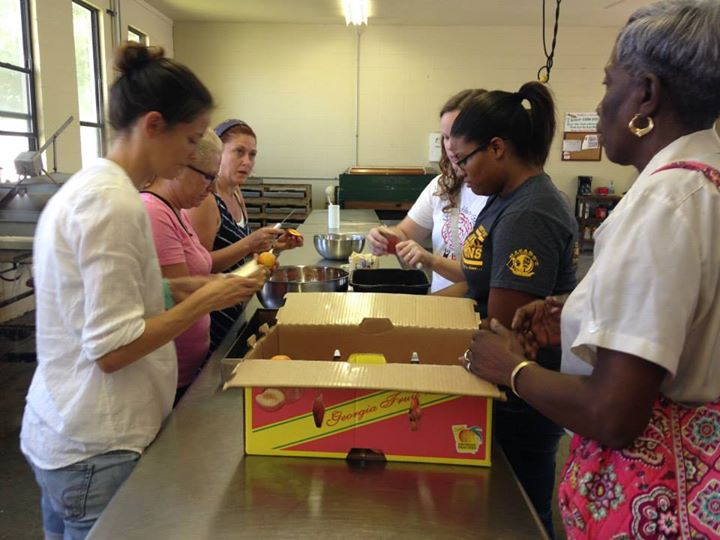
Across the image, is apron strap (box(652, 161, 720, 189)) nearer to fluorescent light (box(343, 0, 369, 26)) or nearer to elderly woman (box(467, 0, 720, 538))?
elderly woman (box(467, 0, 720, 538))

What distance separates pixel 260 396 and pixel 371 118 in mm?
7564

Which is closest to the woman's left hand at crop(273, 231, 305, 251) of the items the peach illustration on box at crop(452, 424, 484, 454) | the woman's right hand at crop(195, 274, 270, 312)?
the woman's right hand at crop(195, 274, 270, 312)

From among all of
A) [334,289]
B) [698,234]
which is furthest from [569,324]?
[334,289]

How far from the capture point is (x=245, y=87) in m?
8.13

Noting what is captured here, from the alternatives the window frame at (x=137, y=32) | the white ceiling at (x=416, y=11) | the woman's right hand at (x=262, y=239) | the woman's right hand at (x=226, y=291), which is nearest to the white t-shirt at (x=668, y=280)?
the woman's right hand at (x=226, y=291)

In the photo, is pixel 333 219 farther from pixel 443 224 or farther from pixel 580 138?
pixel 580 138

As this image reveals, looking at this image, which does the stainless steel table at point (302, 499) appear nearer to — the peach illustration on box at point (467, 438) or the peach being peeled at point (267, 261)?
the peach illustration on box at point (467, 438)

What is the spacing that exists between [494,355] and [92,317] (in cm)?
73

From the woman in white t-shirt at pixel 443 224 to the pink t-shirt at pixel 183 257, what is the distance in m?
0.76

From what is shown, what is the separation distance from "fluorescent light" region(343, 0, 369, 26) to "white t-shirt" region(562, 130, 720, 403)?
6252 mm

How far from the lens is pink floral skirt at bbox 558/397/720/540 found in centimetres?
81

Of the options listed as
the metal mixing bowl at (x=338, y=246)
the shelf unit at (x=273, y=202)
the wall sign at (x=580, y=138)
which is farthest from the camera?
the wall sign at (x=580, y=138)

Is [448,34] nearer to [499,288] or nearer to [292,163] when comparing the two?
[292,163]

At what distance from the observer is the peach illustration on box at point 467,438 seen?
1.06m
